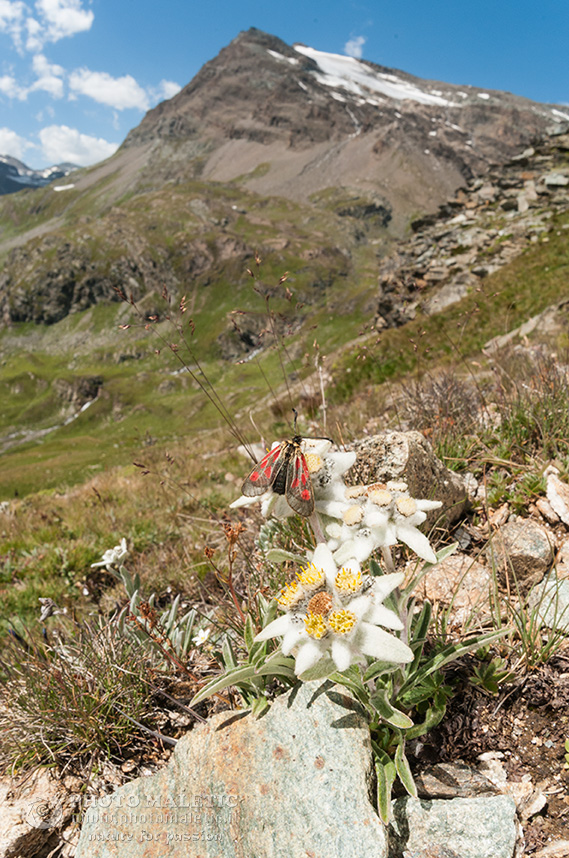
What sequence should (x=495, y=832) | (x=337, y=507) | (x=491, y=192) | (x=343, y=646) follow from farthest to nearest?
(x=491, y=192)
(x=337, y=507)
(x=495, y=832)
(x=343, y=646)

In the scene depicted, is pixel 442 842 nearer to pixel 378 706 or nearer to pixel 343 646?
pixel 378 706

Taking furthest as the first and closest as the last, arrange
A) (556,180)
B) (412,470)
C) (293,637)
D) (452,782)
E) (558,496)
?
1. (556,180)
2. (558,496)
3. (412,470)
4. (452,782)
5. (293,637)

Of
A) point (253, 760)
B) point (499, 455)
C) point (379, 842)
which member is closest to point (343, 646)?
point (379, 842)

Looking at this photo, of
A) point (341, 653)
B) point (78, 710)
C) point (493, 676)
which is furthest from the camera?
point (78, 710)

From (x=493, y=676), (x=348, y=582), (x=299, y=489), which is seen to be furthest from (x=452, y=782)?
(x=299, y=489)

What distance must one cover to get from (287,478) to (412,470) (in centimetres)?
169

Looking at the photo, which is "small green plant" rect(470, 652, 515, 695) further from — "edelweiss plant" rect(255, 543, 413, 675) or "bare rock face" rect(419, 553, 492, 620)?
"edelweiss plant" rect(255, 543, 413, 675)

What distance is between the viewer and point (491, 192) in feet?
94.6

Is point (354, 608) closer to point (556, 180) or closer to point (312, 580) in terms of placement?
point (312, 580)

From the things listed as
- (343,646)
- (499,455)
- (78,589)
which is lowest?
(78,589)

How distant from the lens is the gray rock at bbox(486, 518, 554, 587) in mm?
3084

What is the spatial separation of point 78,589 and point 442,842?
14.9ft

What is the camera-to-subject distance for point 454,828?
1.98m

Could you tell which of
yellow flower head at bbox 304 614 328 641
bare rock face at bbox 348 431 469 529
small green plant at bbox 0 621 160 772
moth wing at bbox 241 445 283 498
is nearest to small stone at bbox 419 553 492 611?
bare rock face at bbox 348 431 469 529
